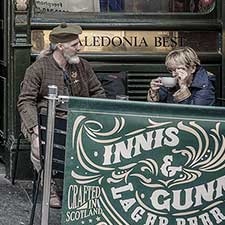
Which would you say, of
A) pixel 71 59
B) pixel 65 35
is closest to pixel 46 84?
pixel 71 59

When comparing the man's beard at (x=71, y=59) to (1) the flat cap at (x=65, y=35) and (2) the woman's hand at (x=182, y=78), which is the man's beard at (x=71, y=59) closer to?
(1) the flat cap at (x=65, y=35)

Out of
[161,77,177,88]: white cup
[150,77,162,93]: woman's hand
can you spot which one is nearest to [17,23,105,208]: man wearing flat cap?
[150,77,162,93]: woman's hand

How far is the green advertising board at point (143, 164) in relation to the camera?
11.2ft

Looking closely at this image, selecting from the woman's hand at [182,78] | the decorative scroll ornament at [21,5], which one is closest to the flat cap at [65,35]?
the woman's hand at [182,78]

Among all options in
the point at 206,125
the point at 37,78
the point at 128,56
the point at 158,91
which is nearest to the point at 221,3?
the point at 128,56

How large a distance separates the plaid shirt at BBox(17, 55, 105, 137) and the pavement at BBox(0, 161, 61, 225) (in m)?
0.66

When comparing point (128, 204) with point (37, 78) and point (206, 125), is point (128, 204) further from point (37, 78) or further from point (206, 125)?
point (37, 78)

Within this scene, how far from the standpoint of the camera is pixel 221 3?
6.06 m

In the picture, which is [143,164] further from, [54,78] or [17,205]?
[17,205]

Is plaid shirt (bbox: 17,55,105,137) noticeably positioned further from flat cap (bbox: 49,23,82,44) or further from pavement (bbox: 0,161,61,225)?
pavement (bbox: 0,161,61,225)

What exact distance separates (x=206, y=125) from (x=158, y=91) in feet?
4.94

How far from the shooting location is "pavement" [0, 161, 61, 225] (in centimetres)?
502

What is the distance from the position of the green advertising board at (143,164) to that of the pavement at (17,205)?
1.56m

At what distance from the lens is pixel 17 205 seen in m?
5.38
